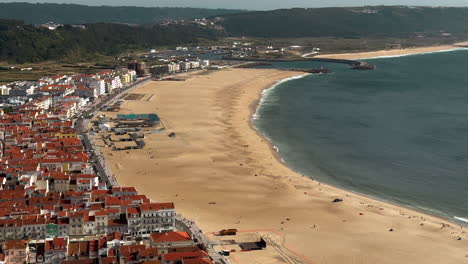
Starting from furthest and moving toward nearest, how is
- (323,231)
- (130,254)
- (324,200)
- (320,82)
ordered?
1. (320,82)
2. (324,200)
3. (323,231)
4. (130,254)

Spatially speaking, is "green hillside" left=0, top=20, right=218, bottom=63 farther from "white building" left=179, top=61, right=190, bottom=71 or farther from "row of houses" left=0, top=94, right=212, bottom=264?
"row of houses" left=0, top=94, right=212, bottom=264

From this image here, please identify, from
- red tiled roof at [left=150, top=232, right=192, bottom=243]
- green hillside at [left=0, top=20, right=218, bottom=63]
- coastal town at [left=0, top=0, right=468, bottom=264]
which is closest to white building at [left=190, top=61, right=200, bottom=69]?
coastal town at [left=0, top=0, right=468, bottom=264]

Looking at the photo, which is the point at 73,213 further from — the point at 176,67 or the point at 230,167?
the point at 176,67

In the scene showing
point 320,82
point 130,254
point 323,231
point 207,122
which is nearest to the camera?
point 130,254

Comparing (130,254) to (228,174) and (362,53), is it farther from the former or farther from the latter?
(362,53)

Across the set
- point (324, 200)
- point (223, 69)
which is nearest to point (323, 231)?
point (324, 200)

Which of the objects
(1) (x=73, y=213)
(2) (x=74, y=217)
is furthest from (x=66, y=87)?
(2) (x=74, y=217)
